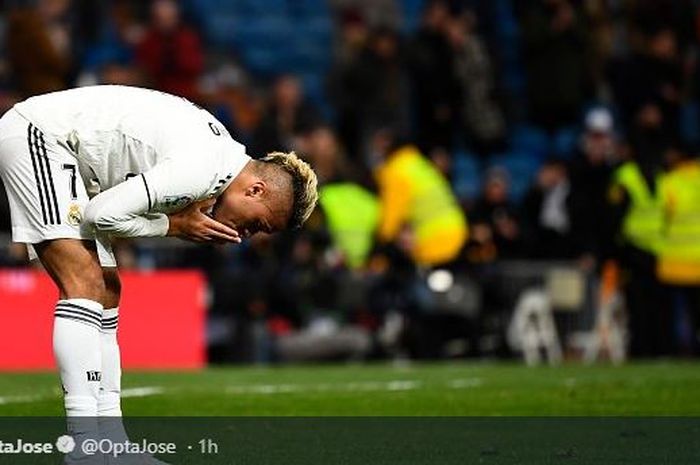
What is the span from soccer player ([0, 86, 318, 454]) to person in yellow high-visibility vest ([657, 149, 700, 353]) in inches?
436

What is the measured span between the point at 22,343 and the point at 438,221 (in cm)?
460

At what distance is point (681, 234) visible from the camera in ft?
62.3

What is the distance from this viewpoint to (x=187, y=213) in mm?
8156

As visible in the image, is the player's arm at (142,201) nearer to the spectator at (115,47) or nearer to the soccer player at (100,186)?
the soccer player at (100,186)

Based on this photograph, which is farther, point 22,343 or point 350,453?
point 22,343

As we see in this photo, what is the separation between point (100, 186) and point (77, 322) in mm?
703

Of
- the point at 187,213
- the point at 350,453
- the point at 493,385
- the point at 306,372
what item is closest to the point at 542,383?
the point at 493,385

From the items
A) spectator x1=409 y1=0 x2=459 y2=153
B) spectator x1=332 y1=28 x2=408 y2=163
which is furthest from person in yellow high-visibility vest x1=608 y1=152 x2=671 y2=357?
spectator x1=332 y1=28 x2=408 y2=163

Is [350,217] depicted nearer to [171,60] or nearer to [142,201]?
[171,60]

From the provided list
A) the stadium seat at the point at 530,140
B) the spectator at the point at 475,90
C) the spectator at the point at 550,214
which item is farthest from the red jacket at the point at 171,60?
the stadium seat at the point at 530,140

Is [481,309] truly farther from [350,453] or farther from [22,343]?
[350,453]

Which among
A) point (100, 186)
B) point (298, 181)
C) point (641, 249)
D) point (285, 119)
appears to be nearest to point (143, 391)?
point (100, 186)

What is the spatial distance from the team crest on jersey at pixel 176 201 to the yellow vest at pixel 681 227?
37.7 ft

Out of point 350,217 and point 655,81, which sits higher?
point 655,81
